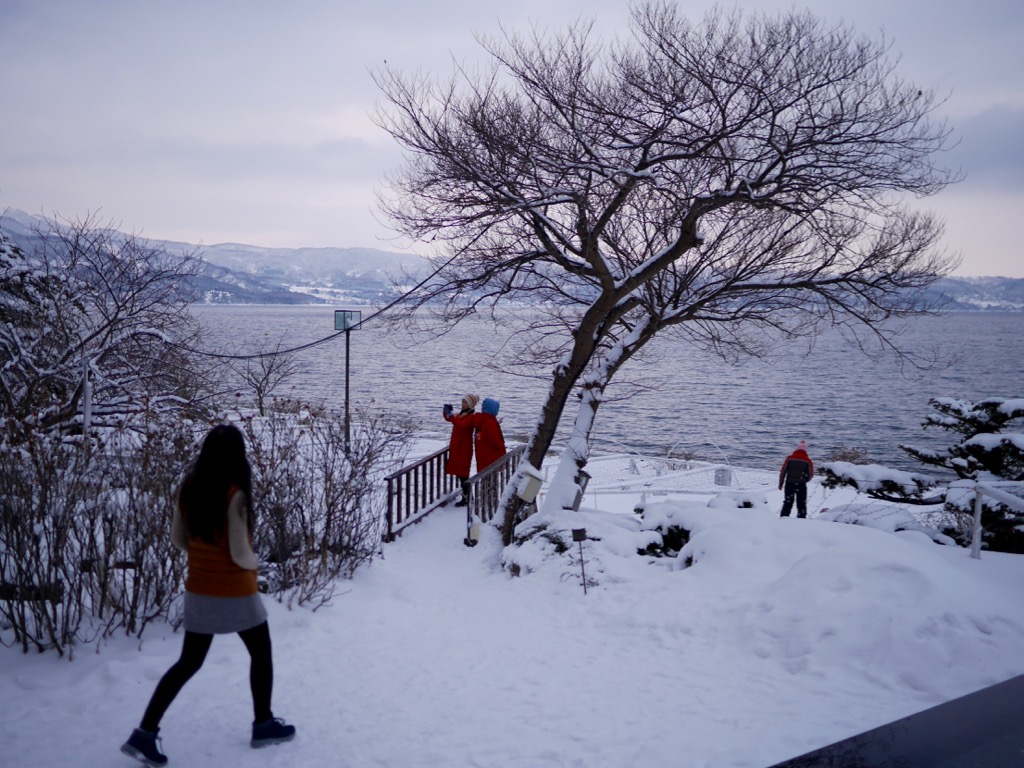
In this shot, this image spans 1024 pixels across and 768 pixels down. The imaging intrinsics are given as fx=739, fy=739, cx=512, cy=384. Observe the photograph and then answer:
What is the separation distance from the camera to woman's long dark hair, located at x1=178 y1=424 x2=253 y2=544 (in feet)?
11.9

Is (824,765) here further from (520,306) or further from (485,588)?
(520,306)

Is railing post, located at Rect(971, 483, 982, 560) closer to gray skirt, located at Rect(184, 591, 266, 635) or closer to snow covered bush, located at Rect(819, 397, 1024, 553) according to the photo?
snow covered bush, located at Rect(819, 397, 1024, 553)

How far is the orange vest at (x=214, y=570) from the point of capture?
3666 millimetres

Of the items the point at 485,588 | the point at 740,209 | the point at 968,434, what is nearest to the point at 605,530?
the point at 485,588

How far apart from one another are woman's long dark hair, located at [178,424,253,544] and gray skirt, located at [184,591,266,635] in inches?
12.0

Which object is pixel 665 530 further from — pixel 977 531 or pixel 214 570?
pixel 214 570

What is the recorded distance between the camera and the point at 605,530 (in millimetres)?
8219

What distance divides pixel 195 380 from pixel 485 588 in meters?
7.70

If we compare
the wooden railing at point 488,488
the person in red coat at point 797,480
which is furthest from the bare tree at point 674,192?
the person in red coat at point 797,480

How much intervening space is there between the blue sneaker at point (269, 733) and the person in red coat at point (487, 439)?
23.8 ft

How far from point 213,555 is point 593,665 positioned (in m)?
2.93

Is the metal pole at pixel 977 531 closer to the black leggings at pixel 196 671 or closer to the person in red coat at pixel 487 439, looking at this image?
the person in red coat at pixel 487 439

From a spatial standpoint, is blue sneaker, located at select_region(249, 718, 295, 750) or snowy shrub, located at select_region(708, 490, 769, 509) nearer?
blue sneaker, located at select_region(249, 718, 295, 750)

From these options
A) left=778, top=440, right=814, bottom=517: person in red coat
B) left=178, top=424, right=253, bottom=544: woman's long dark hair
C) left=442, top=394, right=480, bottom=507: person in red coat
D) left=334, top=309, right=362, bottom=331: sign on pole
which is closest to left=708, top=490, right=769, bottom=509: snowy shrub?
left=442, top=394, right=480, bottom=507: person in red coat
